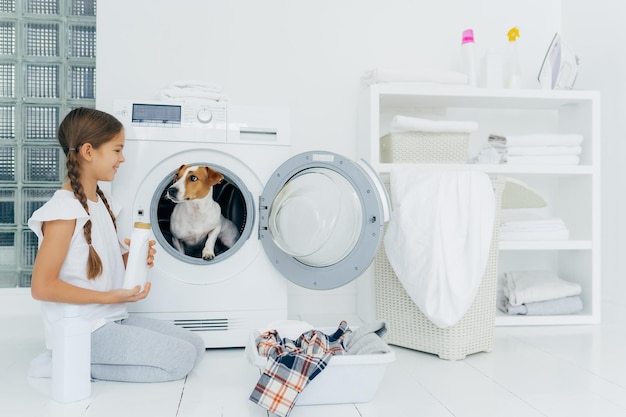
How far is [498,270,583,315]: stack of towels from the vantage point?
8.12 feet

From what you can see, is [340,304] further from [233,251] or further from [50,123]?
[50,123]

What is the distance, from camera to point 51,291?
1.52 meters

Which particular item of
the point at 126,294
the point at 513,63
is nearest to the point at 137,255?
the point at 126,294

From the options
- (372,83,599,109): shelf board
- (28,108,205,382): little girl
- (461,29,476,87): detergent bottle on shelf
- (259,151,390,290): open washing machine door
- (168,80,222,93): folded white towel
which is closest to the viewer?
(28,108,205,382): little girl

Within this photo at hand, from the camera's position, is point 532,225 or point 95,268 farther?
point 532,225

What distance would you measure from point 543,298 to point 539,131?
90 cm

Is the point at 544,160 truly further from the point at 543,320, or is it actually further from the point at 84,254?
the point at 84,254

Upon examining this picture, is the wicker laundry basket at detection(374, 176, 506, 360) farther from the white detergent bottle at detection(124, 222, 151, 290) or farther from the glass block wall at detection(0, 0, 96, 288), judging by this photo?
the glass block wall at detection(0, 0, 96, 288)

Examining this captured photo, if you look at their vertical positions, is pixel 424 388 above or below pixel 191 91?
below

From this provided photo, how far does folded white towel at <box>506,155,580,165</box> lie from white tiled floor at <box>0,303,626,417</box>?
80cm

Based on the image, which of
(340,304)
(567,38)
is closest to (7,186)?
(340,304)

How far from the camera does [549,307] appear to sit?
2.48 m

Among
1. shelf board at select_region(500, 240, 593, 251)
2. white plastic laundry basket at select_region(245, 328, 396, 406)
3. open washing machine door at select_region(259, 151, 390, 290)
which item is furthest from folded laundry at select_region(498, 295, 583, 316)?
white plastic laundry basket at select_region(245, 328, 396, 406)

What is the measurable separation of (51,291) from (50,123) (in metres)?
1.24
